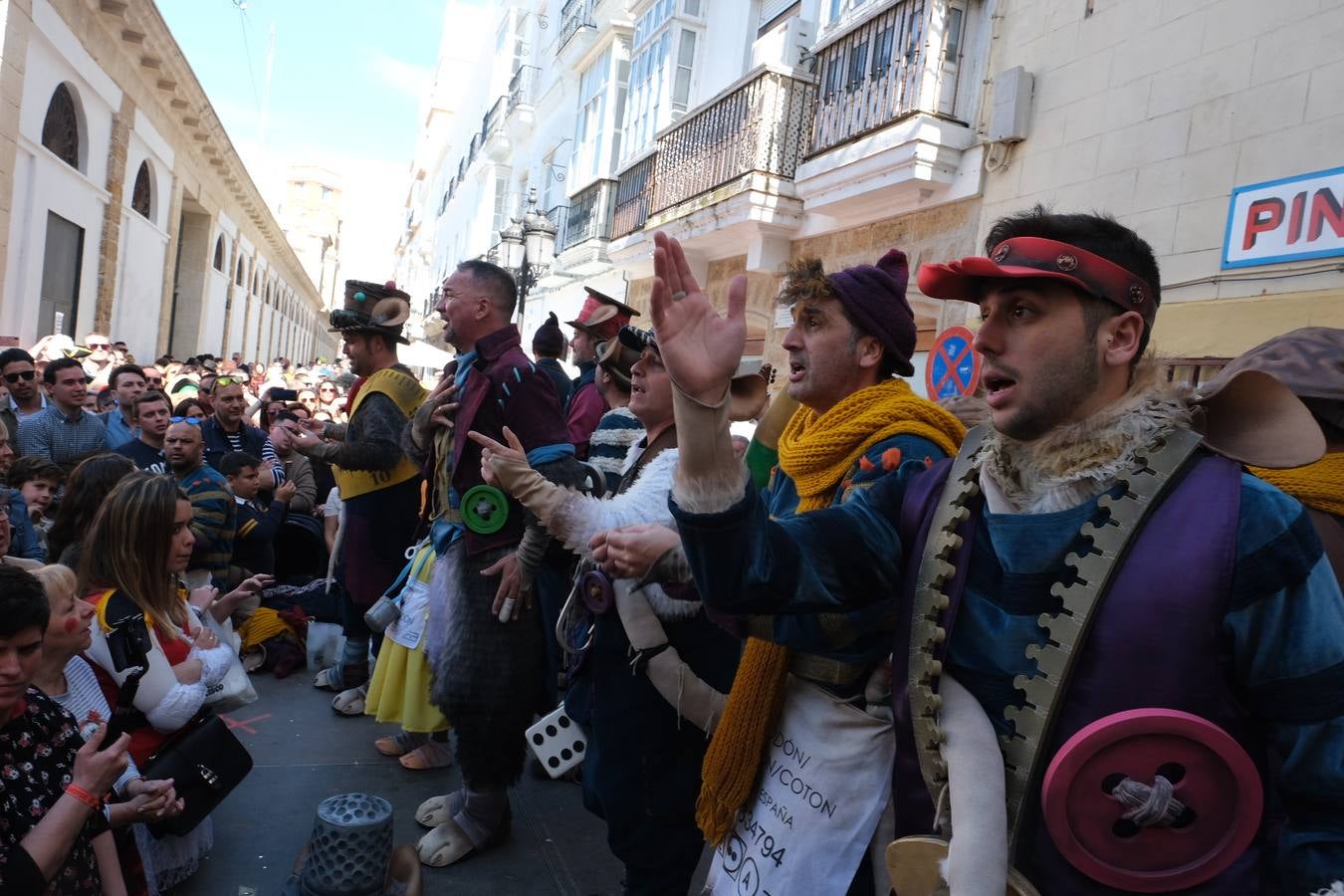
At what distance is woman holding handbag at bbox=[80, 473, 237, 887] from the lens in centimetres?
289

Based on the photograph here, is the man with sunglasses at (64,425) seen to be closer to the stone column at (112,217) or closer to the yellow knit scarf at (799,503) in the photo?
the yellow knit scarf at (799,503)

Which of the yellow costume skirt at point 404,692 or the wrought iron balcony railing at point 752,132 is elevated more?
the wrought iron balcony railing at point 752,132

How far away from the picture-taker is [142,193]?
1579 centimetres

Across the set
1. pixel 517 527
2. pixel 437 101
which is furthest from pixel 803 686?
pixel 437 101

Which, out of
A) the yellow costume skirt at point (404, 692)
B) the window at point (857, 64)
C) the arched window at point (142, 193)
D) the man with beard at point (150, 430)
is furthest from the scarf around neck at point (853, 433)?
the arched window at point (142, 193)

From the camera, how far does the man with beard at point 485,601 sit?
3.45m

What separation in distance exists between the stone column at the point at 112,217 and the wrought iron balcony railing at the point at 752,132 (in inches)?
314

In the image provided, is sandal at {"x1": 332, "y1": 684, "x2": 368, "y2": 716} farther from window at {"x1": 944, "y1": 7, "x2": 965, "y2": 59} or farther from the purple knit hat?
window at {"x1": 944, "y1": 7, "x2": 965, "y2": 59}

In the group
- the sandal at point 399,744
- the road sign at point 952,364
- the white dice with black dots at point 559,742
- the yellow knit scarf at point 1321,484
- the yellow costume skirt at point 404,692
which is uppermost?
the road sign at point 952,364

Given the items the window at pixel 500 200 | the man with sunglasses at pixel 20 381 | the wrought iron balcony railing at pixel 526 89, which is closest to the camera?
the man with sunglasses at pixel 20 381

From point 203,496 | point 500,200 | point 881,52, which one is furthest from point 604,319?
point 500,200

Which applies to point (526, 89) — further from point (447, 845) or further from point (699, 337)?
point (699, 337)

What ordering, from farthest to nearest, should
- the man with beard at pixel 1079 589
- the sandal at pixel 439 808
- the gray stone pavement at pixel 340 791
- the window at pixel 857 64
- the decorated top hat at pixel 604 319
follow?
the window at pixel 857 64, the decorated top hat at pixel 604 319, the sandal at pixel 439 808, the gray stone pavement at pixel 340 791, the man with beard at pixel 1079 589

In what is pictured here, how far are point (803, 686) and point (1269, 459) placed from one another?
100 centimetres
